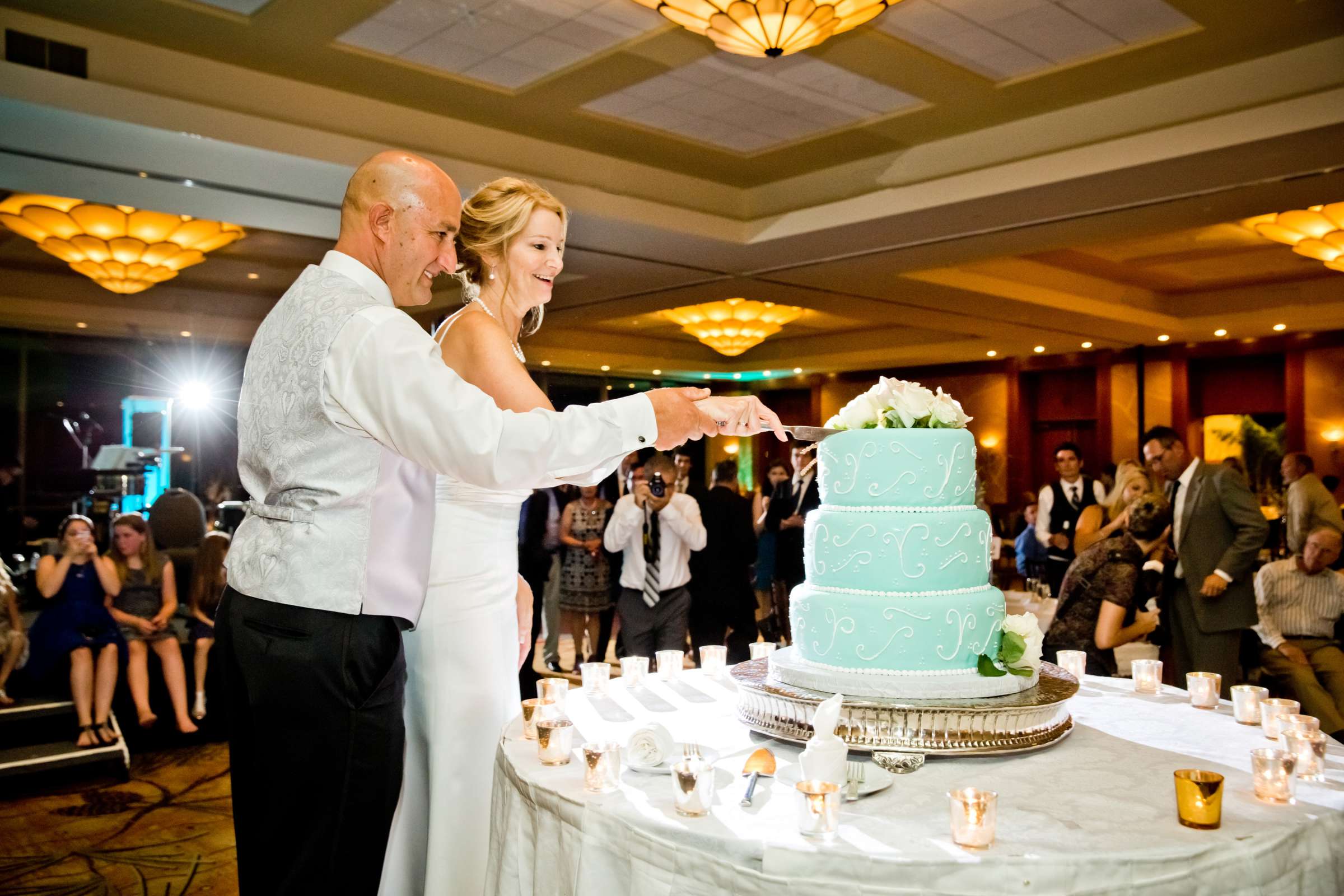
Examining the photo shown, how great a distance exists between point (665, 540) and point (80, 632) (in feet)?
11.3

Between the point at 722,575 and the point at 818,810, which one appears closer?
the point at 818,810

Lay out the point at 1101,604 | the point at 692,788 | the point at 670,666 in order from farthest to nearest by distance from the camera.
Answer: the point at 1101,604 < the point at 670,666 < the point at 692,788

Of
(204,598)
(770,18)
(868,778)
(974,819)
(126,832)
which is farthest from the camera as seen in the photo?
(204,598)

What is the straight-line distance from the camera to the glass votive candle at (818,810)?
4.40ft

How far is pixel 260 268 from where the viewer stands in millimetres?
8203

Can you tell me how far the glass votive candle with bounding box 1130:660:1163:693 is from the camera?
2.28 m

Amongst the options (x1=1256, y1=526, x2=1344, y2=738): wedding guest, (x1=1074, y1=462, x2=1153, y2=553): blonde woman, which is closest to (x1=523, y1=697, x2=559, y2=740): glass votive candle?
(x1=1074, y1=462, x2=1153, y2=553): blonde woman

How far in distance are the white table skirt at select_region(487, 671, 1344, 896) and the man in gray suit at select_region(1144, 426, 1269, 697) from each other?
A: 4114mm

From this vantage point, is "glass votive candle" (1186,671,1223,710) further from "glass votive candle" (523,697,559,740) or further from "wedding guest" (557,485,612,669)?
"wedding guest" (557,485,612,669)

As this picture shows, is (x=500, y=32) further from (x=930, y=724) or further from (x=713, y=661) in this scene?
(x=930, y=724)

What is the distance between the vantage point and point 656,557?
259 inches

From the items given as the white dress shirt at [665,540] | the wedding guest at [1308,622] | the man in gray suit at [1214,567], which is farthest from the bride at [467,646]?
the man in gray suit at [1214,567]

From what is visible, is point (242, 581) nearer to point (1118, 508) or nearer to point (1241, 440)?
point (1118, 508)

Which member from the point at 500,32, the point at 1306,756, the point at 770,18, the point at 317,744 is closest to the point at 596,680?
the point at 317,744
